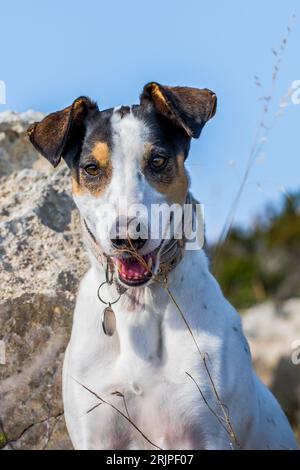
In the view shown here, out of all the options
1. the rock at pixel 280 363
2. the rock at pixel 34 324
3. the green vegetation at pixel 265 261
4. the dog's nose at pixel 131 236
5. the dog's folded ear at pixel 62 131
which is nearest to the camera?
the dog's nose at pixel 131 236

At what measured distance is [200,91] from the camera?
580cm

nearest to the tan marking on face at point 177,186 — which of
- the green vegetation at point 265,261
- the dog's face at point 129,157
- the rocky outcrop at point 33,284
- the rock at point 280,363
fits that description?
the dog's face at point 129,157

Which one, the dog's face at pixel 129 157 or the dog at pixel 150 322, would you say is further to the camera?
the dog at pixel 150 322

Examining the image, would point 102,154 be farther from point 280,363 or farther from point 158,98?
point 280,363

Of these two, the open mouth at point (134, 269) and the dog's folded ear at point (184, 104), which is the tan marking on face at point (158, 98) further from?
the open mouth at point (134, 269)

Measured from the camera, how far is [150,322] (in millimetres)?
5758

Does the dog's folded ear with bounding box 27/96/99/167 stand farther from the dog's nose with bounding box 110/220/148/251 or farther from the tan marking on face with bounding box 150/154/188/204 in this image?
the dog's nose with bounding box 110/220/148/251

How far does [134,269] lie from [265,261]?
55.1ft

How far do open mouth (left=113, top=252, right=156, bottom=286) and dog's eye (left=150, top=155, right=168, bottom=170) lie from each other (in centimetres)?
45

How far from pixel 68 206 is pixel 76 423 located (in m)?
1.81

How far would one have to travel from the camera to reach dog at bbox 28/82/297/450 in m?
5.57

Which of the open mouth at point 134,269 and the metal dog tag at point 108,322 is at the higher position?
the open mouth at point 134,269

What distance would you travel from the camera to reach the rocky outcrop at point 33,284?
6.46 m

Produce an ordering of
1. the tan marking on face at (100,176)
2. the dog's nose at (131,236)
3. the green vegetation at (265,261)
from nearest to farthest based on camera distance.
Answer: the dog's nose at (131,236)
the tan marking on face at (100,176)
the green vegetation at (265,261)
